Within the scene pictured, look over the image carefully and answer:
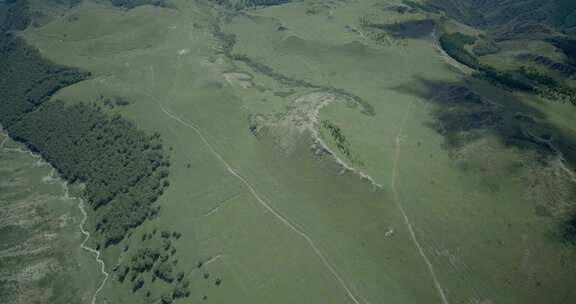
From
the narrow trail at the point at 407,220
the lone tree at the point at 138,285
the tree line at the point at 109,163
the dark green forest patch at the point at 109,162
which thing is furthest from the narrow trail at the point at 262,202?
the lone tree at the point at 138,285

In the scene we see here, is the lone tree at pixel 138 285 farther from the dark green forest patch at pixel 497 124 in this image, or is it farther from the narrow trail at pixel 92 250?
the dark green forest patch at pixel 497 124

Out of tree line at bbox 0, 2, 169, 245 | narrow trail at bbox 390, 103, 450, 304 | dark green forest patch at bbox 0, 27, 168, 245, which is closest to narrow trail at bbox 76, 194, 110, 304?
dark green forest patch at bbox 0, 27, 168, 245

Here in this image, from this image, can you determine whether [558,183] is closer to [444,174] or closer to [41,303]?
[444,174]

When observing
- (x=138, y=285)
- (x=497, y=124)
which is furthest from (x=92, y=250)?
(x=497, y=124)

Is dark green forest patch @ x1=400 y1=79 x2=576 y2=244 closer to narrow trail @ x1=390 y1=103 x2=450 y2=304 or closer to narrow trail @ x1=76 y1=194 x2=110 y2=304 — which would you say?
narrow trail @ x1=390 y1=103 x2=450 y2=304

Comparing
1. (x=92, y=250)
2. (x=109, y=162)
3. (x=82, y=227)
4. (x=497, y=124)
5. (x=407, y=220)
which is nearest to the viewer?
(x=407, y=220)

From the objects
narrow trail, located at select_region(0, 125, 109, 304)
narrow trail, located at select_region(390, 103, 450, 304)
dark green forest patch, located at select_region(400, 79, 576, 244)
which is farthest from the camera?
dark green forest patch, located at select_region(400, 79, 576, 244)

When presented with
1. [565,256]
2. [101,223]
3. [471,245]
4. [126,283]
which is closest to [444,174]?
[471,245]

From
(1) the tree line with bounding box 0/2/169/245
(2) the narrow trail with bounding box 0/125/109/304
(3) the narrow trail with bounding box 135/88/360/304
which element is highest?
(3) the narrow trail with bounding box 135/88/360/304

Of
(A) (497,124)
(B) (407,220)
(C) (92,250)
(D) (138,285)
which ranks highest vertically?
(A) (497,124)

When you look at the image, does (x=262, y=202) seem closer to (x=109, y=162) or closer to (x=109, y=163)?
(x=109, y=163)

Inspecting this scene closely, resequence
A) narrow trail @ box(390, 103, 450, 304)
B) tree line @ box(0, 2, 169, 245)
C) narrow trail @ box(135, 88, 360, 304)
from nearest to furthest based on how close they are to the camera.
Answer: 1. narrow trail @ box(390, 103, 450, 304)
2. narrow trail @ box(135, 88, 360, 304)
3. tree line @ box(0, 2, 169, 245)
